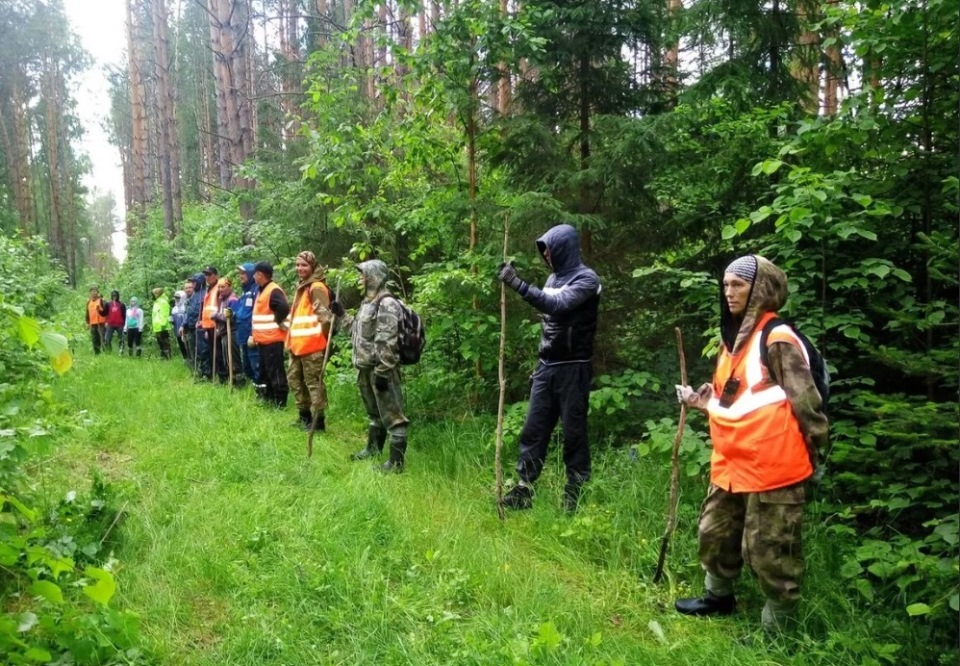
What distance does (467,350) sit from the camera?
6.45 m

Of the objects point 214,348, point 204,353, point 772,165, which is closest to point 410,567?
point 772,165

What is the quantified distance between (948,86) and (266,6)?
26767mm

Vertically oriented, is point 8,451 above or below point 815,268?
below

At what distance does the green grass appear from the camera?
3021mm

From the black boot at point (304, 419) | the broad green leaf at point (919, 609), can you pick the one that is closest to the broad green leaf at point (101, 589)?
the broad green leaf at point (919, 609)

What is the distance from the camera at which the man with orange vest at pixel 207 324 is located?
32.3 ft

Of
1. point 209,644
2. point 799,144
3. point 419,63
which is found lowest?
point 209,644

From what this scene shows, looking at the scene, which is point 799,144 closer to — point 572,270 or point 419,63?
point 572,270

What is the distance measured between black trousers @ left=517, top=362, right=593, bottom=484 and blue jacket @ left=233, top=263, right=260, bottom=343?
5.42 metres

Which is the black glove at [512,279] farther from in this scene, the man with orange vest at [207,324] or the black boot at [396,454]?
the man with orange vest at [207,324]

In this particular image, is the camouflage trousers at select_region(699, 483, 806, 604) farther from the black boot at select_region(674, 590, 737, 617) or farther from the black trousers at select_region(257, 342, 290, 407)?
the black trousers at select_region(257, 342, 290, 407)

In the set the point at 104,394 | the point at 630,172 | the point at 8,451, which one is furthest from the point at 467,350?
the point at 104,394

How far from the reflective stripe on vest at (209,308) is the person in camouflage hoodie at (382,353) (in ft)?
15.9

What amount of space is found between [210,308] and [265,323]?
2839mm
